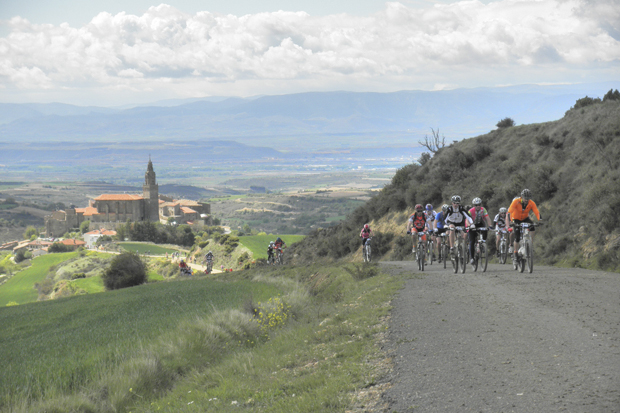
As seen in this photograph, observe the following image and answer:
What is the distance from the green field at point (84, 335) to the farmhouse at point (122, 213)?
5270 inches

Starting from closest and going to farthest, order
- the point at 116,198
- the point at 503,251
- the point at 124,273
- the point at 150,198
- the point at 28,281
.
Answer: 1. the point at 503,251
2. the point at 124,273
3. the point at 28,281
4. the point at 116,198
5. the point at 150,198

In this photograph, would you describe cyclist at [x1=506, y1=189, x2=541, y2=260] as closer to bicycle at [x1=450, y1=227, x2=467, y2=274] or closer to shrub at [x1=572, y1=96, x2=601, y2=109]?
bicycle at [x1=450, y1=227, x2=467, y2=274]

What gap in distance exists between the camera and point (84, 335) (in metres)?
14.4

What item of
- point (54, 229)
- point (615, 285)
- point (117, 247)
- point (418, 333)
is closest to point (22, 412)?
point (418, 333)

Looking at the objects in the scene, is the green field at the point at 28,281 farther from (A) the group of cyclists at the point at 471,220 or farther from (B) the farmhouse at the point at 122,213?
(B) the farmhouse at the point at 122,213

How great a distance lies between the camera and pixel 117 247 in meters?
105

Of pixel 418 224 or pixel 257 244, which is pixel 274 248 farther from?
pixel 257 244

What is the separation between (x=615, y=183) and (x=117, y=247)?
95720 millimetres

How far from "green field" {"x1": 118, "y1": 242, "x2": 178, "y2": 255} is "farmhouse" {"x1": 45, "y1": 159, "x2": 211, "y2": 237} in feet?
152

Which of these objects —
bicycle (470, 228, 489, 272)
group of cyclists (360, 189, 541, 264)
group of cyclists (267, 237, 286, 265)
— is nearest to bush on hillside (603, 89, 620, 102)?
group of cyclists (267, 237, 286, 265)

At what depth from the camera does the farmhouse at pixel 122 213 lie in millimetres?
156750

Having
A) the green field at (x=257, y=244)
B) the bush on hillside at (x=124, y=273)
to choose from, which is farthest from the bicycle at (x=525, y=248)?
the green field at (x=257, y=244)

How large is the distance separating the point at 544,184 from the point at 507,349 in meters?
21.2

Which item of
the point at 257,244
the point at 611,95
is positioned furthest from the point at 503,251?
the point at 257,244
